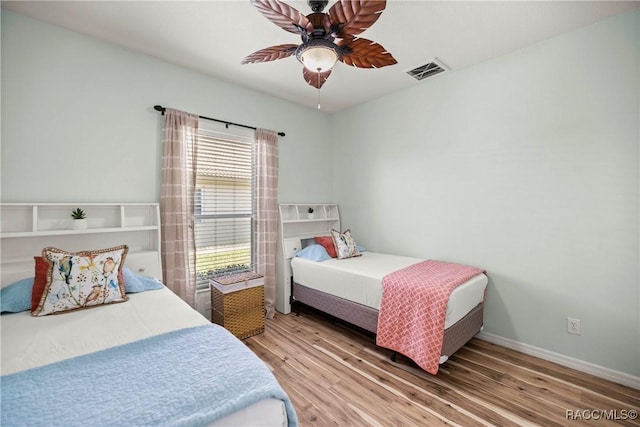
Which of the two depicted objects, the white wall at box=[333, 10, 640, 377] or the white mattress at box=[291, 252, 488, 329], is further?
the white mattress at box=[291, 252, 488, 329]

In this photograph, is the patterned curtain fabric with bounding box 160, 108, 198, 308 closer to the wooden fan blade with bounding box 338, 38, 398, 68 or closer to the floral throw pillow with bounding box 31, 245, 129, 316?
the floral throw pillow with bounding box 31, 245, 129, 316

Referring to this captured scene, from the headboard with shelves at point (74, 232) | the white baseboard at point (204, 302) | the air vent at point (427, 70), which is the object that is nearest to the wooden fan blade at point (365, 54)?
the air vent at point (427, 70)

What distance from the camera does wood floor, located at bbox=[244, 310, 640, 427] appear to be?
172 centimetres

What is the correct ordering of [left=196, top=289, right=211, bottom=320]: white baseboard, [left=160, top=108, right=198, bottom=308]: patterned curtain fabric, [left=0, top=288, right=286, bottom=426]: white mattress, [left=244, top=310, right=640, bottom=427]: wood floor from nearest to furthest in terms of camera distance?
[left=0, top=288, right=286, bottom=426]: white mattress < [left=244, top=310, right=640, bottom=427]: wood floor < [left=160, top=108, right=198, bottom=308]: patterned curtain fabric < [left=196, top=289, right=211, bottom=320]: white baseboard

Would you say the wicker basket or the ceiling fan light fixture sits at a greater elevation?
the ceiling fan light fixture

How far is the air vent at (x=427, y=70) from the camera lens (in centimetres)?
278

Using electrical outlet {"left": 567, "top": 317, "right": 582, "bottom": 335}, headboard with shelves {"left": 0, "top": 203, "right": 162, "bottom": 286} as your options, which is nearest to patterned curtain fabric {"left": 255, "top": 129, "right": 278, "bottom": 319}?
headboard with shelves {"left": 0, "top": 203, "right": 162, "bottom": 286}

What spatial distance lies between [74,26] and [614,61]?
4.28m

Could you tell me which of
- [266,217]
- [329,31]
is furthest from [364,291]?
[329,31]

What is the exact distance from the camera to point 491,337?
107 inches

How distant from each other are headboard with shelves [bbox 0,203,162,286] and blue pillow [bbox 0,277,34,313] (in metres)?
0.15

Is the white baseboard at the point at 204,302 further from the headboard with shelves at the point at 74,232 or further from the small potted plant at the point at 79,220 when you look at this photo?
the small potted plant at the point at 79,220

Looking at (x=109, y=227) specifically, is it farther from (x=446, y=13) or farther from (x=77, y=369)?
(x=446, y=13)
